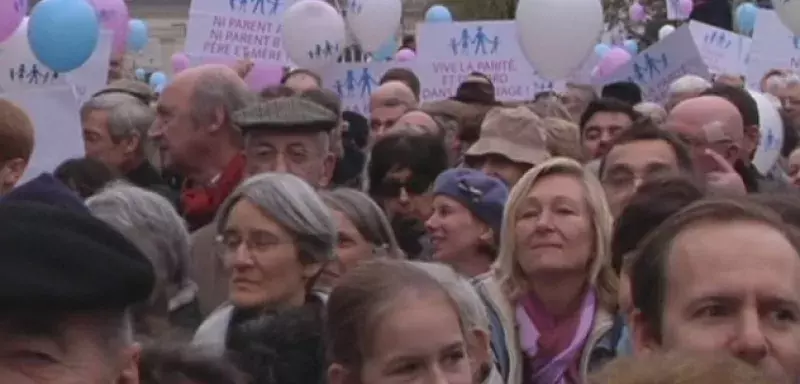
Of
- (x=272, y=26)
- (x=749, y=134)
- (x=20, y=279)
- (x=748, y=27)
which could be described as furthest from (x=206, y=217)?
(x=748, y=27)

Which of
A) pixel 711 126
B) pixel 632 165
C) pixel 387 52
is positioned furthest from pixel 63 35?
pixel 387 52

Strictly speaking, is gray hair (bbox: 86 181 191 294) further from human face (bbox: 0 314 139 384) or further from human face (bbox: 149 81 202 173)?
human face (bbox: 0 314 139 384)

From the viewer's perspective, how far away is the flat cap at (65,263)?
7.38 feet

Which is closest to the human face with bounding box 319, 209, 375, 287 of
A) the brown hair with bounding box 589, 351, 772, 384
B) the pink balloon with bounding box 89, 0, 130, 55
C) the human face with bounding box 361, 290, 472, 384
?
the human face with bounding box 361, 290, 472, 384

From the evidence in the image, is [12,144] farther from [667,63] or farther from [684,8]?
[684,8]

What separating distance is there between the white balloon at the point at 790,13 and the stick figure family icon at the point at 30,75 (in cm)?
408

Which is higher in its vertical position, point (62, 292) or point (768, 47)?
point (62, 292)

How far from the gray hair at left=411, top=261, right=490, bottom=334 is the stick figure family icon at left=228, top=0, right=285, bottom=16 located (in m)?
6.20

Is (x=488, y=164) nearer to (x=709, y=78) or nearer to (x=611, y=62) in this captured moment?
(x=709, y=78)

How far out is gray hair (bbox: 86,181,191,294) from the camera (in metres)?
4.13

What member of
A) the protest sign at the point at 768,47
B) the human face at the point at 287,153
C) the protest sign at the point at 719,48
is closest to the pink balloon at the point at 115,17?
the protest sign at the point at 719,48

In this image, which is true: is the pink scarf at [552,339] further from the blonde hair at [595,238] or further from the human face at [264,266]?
the human face at [264,266]

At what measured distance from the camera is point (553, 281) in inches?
175

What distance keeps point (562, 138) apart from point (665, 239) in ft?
11.4
